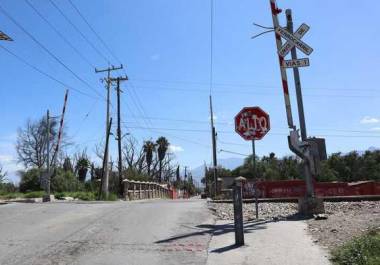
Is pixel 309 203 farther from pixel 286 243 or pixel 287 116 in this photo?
pixel 286 243

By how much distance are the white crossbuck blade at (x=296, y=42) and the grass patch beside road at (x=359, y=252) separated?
6.29m

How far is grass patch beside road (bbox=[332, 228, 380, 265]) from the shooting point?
7.62 m

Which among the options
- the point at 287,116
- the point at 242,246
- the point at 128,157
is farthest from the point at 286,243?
the point at 128,157

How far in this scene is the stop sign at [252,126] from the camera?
1459 cm

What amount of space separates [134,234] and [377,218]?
17.9ft

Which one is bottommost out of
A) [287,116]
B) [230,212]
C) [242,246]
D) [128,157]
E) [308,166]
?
[242,246]

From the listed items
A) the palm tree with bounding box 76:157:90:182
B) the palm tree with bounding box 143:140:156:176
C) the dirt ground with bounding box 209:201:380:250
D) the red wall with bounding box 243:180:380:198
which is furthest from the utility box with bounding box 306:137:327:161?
the palm tree with bounding box 143:140:156:176

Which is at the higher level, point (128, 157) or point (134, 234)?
point (128, 157)

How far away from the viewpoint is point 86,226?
12.2 m

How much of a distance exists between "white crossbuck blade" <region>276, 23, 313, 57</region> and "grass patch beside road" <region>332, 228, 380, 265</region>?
20.6 feet

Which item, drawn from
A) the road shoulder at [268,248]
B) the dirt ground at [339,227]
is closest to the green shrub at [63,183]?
the dirt ground at [339,227]

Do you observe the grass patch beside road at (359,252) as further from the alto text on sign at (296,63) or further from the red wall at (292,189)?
the red wall at (292,189)

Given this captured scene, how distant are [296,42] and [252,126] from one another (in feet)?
8.13

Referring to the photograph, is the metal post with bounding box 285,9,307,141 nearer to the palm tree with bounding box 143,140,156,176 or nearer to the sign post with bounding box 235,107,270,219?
the sign post with bounding box 235,107,270,219
